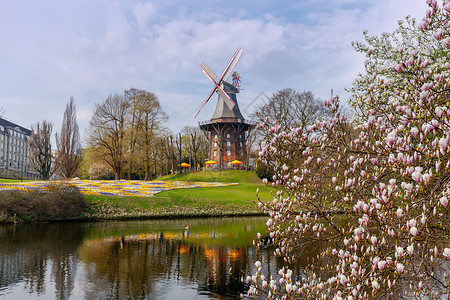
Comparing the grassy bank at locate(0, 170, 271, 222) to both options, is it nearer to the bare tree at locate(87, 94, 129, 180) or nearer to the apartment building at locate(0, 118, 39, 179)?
the bare tree at locate(87, 94, 129, 180)

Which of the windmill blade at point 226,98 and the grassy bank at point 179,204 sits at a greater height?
the windmill blade at point 226,98

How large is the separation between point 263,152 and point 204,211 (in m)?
26.0

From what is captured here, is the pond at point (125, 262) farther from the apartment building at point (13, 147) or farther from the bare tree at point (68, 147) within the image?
the apartment building at point (13, 147)

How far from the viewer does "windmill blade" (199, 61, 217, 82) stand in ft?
207

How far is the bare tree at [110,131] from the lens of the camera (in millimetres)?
50062

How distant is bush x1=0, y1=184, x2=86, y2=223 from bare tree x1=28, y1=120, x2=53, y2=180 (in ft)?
61.7

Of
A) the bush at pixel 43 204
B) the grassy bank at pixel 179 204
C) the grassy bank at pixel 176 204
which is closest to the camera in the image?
the bush at pixel 43 204

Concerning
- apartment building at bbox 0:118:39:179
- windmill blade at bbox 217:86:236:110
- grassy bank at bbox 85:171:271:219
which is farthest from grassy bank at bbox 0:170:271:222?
apartment building at bbox 0:118:39:179

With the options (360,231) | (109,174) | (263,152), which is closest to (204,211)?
(263,152)

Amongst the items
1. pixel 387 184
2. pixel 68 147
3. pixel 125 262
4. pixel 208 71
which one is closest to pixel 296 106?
pixel 208 71

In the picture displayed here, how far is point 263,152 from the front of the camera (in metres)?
6.82

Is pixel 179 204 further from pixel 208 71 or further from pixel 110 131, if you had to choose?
pixel 208 71

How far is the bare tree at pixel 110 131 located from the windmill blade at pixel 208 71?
16216 mm

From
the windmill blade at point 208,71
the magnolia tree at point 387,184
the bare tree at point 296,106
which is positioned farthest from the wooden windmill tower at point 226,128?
the magnolia tree at point 387,184
